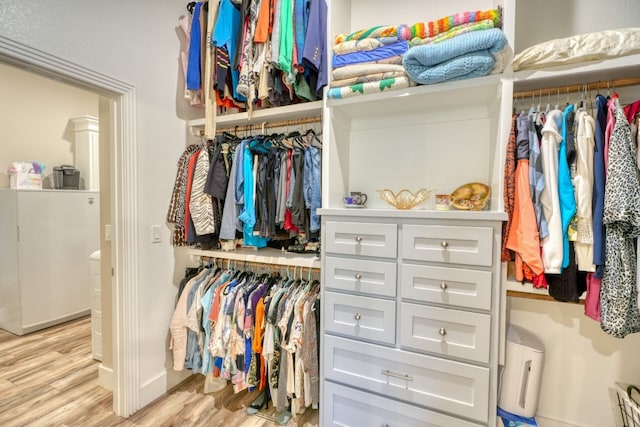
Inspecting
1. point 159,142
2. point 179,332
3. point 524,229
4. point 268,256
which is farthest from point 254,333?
point 524,229

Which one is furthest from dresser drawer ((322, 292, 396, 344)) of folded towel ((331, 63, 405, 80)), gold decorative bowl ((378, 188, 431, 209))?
folded towel ((331, 63, 405, 80))

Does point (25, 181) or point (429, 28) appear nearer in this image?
point (429, 28)

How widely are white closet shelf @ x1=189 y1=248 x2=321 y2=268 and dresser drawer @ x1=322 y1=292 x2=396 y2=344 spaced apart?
0.25 metres

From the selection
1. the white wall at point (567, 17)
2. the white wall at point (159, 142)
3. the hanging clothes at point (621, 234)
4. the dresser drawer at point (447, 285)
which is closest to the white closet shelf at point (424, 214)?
the dresser drawer at point (447, 285)

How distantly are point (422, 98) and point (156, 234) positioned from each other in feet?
5.98

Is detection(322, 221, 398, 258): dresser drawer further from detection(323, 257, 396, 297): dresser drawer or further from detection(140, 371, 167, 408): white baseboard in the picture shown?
detection(140, 371, 167, 408): white baseboard

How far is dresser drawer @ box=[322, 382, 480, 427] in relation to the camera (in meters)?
1.35

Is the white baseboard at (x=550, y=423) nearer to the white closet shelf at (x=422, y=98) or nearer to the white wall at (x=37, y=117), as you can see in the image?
the white closet shelf at (x=422, y=98)

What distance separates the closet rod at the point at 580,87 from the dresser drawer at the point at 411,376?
128cm

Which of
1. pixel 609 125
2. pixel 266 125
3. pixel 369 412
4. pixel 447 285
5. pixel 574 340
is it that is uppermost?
pixel 266 125

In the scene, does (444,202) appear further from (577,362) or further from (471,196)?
(577,362)

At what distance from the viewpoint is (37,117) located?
340 centimetres

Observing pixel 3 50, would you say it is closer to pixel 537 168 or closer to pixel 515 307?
pixel 537 168

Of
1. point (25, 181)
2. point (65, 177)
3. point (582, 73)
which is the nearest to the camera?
→ point (582, 73)
